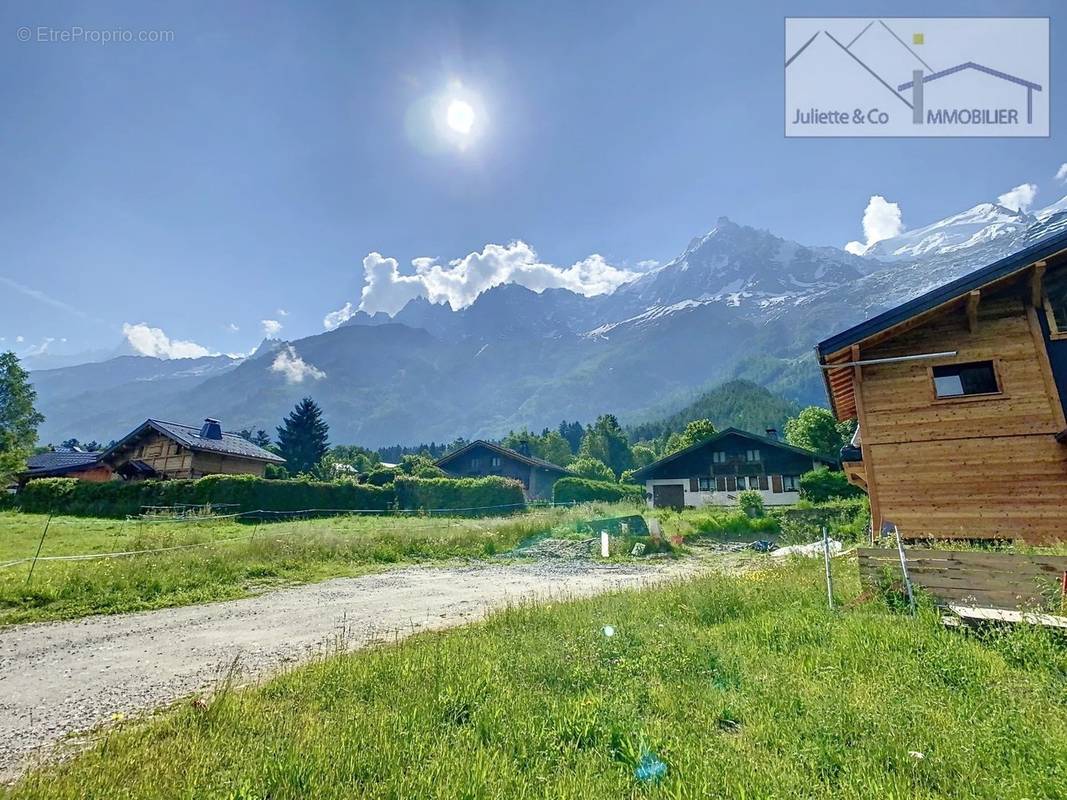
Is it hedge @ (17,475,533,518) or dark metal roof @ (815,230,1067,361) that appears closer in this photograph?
dark metal roof @ (815,230,1067,361)

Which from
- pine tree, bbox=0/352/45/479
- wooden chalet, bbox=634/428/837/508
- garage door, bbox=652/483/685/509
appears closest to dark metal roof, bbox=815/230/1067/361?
wooden chalet, bbox=634/428/837/508

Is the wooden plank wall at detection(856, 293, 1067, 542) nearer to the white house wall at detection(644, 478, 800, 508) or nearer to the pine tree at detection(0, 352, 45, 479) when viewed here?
the white house wall at detection(644, 478, 800, 508)

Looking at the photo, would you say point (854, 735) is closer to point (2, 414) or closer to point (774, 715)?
point (774, 715)

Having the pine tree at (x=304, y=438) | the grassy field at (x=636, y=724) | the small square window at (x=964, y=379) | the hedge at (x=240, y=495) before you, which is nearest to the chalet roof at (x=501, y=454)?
the hedge at (x=240, y=495)

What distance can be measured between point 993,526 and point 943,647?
9.95 m

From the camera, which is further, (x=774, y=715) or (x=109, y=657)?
(x=109, y=657)

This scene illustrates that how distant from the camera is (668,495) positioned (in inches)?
1908

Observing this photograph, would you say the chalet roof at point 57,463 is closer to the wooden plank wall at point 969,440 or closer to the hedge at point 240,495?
the hedge at point 240,495

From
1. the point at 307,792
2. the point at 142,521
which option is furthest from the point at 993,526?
the point at 142,521

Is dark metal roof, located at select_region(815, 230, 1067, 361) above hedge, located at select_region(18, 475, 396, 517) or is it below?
above

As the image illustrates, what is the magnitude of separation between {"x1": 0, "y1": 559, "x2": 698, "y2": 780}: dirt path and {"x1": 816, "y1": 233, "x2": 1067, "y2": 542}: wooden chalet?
7.69 meters

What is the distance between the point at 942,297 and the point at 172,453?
56.9 meters

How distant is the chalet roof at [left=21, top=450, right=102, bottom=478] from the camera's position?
51719 millimetres

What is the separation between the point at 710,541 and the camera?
2766 cm
